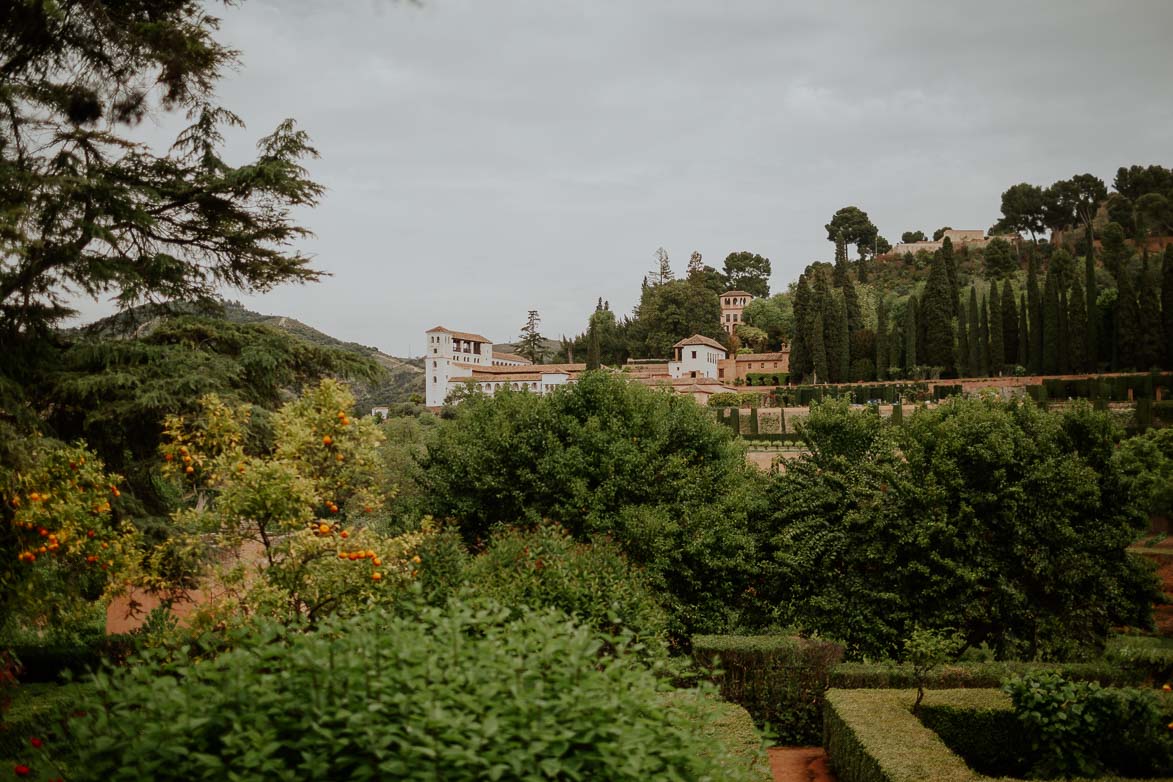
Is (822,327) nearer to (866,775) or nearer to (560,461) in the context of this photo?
(560,461)

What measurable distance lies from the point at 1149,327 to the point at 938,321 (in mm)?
11056

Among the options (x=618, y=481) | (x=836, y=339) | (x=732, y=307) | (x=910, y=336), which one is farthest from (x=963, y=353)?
(x=732, y=307)

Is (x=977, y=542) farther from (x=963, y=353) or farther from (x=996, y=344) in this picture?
(x=963, y=353)

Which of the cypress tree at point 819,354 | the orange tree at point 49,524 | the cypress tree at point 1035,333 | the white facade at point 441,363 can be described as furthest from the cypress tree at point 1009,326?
the orange tree at point 49,524

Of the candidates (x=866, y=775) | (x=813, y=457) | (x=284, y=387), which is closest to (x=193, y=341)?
(x=284, y=387)

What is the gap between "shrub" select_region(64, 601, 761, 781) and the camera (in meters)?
2.49

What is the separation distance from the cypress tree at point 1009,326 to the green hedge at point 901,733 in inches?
1610

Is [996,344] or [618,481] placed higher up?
[996,344]

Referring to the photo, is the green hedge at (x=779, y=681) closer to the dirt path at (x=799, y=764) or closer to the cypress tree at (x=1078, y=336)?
the dirt path at (x=799, y=764)

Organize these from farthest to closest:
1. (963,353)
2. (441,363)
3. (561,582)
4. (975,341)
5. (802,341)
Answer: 1. (441,363)
2. (802,341)
3. (963,353)
4. (975,341)
5. (561,582)

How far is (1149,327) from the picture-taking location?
38781mm

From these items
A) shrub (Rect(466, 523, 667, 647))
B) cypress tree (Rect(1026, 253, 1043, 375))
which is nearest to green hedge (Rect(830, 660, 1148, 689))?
shrub (Rect(466, 523, 667, 647))

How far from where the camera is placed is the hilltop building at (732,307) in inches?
3356

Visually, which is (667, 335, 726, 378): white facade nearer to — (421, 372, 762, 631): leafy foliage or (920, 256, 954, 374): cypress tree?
(920, 256, 954, 374): cypress tree
